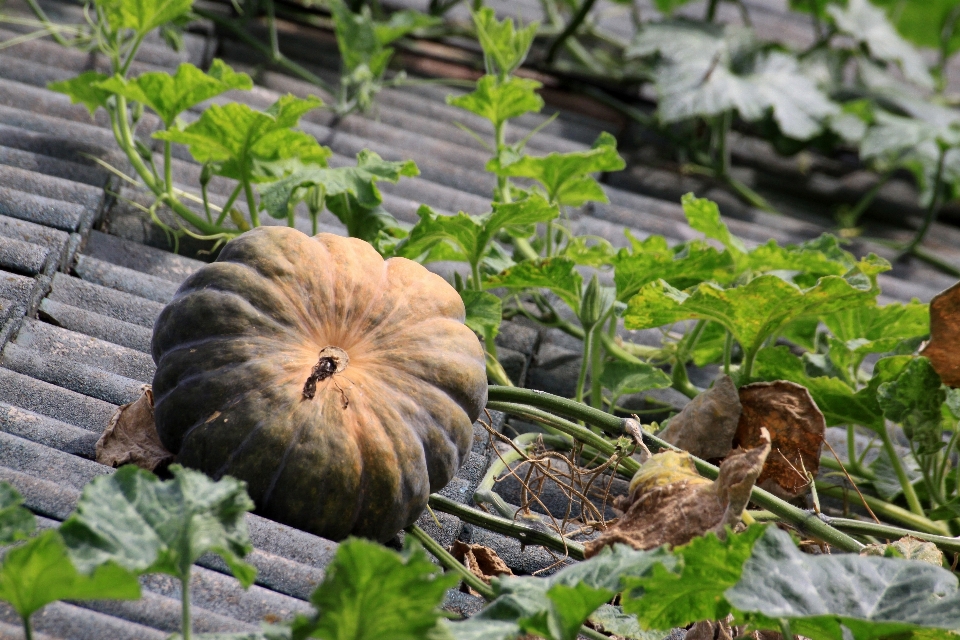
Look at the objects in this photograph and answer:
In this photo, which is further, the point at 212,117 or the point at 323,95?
the point at 323,95

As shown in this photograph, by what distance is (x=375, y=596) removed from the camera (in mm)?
1023

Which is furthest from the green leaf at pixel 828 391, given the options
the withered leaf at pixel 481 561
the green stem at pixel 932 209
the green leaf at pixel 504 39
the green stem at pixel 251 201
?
the green stem at pixel 932 209

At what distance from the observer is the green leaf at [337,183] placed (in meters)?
1.96

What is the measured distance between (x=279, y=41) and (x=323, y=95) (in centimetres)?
39

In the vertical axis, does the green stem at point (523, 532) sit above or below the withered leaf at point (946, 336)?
below

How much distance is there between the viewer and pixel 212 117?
2029 mm

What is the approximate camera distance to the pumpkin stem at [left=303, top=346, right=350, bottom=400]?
57.2 inches

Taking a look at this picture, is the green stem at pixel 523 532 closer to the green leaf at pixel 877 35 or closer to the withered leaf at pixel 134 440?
the withered leaf at pixel 134 440

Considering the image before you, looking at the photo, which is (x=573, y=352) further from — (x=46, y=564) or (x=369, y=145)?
(x=46, y=564)

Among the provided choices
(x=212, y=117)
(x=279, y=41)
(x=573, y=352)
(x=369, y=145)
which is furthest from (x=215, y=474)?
(x=279, y=41)

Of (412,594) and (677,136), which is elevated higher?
(677,136)

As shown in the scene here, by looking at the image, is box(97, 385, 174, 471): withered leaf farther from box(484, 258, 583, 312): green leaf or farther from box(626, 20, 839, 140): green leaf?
box(626, 20, 839, 140): green leaf

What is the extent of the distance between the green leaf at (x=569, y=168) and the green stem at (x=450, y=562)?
97 centimetres

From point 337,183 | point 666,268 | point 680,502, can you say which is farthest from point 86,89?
point 680,502
